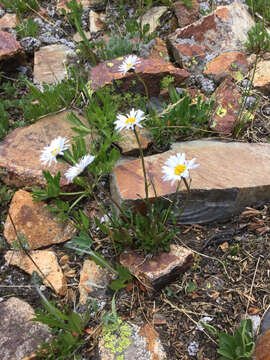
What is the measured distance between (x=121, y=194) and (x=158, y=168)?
387 millimetres

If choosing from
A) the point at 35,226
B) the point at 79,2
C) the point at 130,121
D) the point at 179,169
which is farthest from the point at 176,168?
the point at 79,2

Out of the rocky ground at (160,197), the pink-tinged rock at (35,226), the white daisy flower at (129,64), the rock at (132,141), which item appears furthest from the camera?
the rock at (132,141)

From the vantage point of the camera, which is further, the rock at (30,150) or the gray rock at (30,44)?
the gray rock at (30,44)

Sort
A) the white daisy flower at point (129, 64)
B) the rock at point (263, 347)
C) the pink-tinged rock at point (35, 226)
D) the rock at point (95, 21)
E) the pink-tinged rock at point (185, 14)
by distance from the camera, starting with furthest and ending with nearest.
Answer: the rock at point (95, 21) → the pink-tinged rock at point (185, 14) → the pink-tinged rock at point (35, 226) → the white daisy flower at point (129, 64) → the rock at point (263, 347)

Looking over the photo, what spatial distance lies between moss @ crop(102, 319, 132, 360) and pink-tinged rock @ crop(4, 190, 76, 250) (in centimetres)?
77

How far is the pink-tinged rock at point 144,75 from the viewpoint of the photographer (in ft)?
11.0

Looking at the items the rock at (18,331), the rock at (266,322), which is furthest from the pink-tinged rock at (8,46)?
the rock at (266,322)

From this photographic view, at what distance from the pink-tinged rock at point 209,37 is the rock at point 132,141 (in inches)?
43.7

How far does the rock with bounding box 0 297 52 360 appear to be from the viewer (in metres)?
2.12

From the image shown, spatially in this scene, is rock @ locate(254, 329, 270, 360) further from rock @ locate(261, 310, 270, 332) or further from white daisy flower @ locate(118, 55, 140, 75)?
white daisy flower @ locate(118, 55, 140, 75)

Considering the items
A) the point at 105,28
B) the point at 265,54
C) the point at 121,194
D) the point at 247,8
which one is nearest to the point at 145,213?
the point at 121,194

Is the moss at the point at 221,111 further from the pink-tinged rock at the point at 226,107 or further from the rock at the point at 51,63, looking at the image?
the rock at the point at 51,63

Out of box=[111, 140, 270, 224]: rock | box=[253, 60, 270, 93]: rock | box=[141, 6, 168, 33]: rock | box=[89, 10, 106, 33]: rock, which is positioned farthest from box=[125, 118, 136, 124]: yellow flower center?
box=[89, 10, 106, 33]: rock

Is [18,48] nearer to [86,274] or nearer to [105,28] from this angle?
[105,28]
